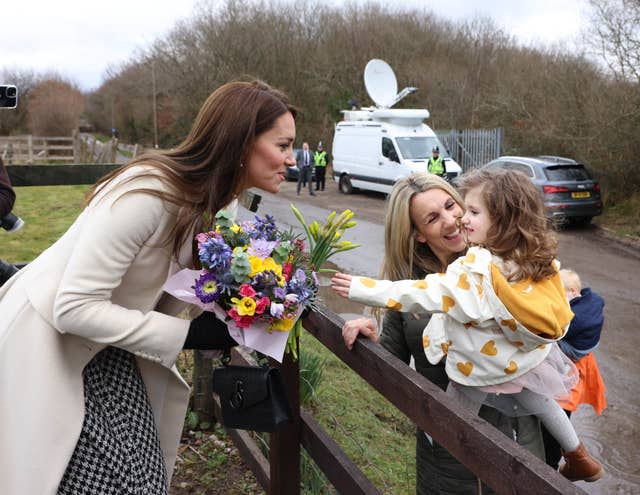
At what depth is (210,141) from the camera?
6.02 ft

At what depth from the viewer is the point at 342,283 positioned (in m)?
1.97

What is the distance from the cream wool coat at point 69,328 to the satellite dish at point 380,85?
767 inches

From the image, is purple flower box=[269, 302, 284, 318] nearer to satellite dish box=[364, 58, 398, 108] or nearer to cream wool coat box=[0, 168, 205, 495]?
cream wool coat box=[0, 168, 205, 495]

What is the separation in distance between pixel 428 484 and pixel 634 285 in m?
8.84

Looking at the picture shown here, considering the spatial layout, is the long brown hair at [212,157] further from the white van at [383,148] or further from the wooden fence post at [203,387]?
the white van at [383,148]

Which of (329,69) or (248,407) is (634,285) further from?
(329,69)

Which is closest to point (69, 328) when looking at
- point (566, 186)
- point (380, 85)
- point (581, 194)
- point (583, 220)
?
point (566, 186)

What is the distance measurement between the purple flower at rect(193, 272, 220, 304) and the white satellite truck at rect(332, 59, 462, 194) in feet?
49.8

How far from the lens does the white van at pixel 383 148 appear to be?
704 inches

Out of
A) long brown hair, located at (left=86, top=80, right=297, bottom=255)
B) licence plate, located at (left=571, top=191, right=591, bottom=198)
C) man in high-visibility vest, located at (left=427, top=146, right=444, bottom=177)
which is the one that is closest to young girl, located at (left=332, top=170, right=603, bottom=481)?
long brown hair, located at (left=86, top=80, right=297, bottom=255)

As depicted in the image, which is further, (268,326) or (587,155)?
(587,155)

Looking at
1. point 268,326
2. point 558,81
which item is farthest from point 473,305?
point 558,81

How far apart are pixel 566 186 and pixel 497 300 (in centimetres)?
1280

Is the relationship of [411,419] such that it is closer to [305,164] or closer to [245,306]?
[245,306]
